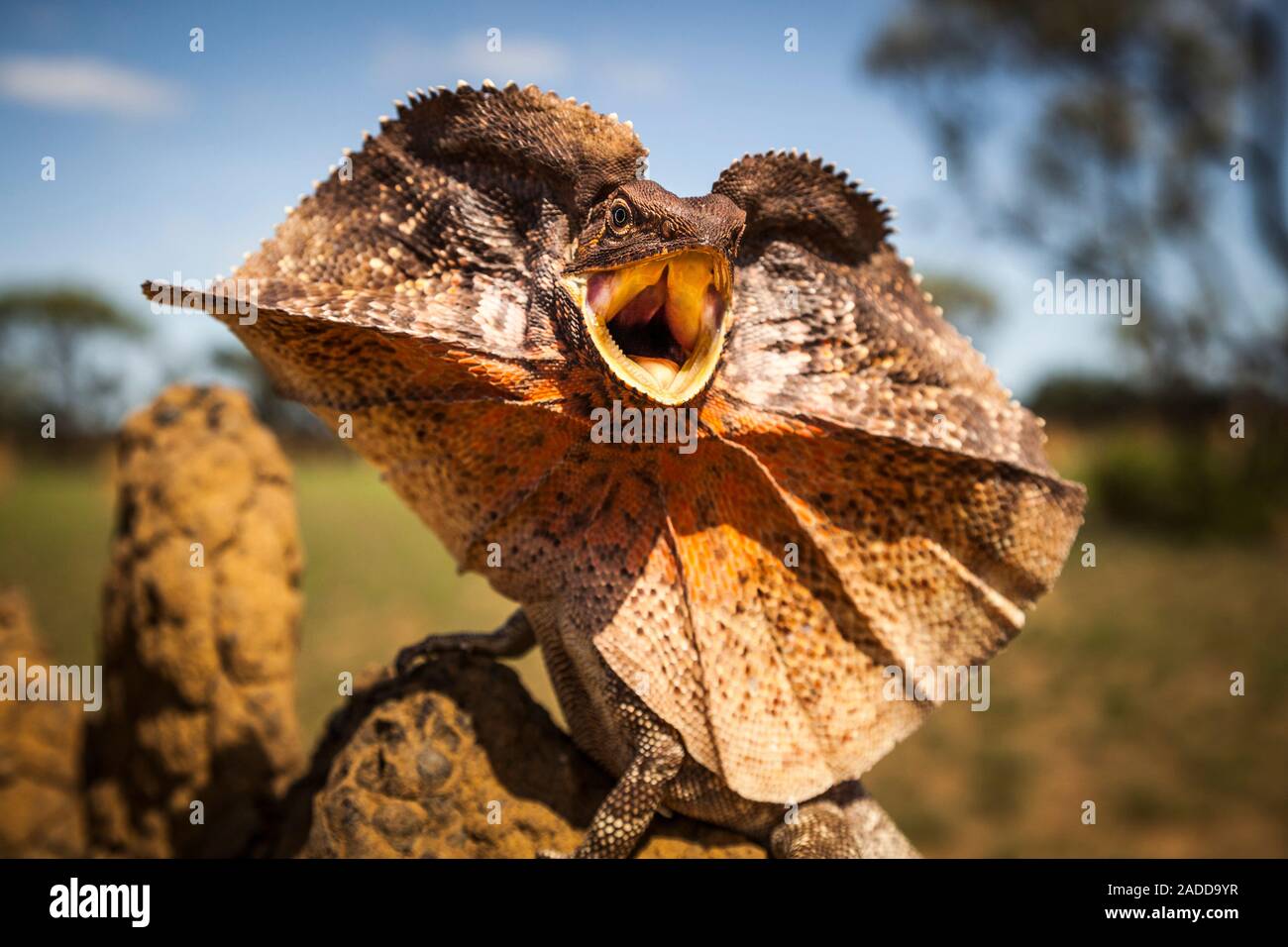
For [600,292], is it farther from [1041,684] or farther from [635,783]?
[1041,684]

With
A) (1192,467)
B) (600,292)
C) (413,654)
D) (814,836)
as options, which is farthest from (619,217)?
(1192,467)

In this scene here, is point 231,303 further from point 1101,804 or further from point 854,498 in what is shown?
point 1101,804

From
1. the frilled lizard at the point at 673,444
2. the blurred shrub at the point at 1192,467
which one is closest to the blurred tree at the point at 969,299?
the blurred shrub at the point at 1192,467

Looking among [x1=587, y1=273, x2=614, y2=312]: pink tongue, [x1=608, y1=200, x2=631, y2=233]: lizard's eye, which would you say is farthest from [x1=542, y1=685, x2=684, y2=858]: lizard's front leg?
[x1=608, y1=200, x2=631, y2=233]: lizard's eye

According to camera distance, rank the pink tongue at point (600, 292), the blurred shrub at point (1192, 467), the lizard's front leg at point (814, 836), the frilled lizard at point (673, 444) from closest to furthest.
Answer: the pink tongue at point (600, 292)
the frilled lizard at point (673, 444)
the lizard's front leg at point (814, 836)
the blurred shrub at point (1192, 467)

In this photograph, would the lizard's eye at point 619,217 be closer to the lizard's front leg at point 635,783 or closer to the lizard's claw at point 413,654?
the lizard's front leg at point 635,783
